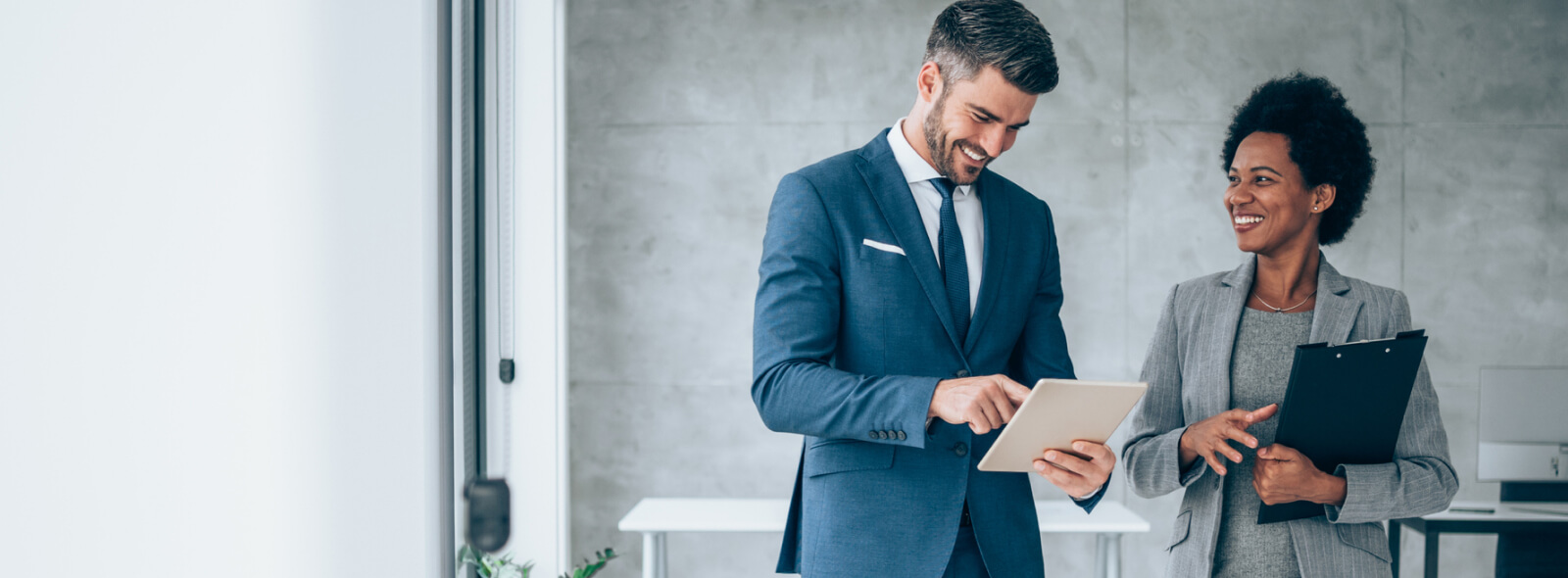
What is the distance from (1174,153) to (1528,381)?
1.59 m

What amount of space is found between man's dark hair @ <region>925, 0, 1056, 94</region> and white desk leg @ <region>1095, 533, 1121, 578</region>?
243 cm

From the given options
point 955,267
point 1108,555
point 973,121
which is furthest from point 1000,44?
point 1108,555

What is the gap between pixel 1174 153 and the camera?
4105 mm

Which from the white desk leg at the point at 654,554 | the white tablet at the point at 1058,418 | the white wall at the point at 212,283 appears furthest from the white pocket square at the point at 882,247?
the white desk leg at the point at 654,554

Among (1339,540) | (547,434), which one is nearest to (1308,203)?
(1339,540)

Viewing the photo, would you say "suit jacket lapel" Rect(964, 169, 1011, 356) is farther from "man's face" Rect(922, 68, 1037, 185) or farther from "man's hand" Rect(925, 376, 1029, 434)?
"man's hand" Rect(925, 376, 1029, 434)

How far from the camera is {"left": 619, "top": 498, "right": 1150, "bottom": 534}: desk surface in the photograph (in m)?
3.18

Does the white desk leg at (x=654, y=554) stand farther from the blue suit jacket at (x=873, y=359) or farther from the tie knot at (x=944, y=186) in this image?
the tie knot at (x=944, y=186)

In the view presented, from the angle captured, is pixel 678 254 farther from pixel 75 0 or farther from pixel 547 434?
pixel 75 0

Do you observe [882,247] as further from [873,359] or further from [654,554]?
[654,554]

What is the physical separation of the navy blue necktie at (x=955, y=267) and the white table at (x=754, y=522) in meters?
2.01

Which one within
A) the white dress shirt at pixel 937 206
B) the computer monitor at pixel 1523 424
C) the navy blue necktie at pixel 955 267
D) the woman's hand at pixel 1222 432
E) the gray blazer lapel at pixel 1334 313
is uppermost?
the white dress shirt at pixel 937 206

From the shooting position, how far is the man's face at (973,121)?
4.34 feet

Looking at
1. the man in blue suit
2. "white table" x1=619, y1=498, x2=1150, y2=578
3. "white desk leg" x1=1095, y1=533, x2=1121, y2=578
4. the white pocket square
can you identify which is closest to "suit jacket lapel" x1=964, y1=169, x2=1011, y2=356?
the man in blue suit
